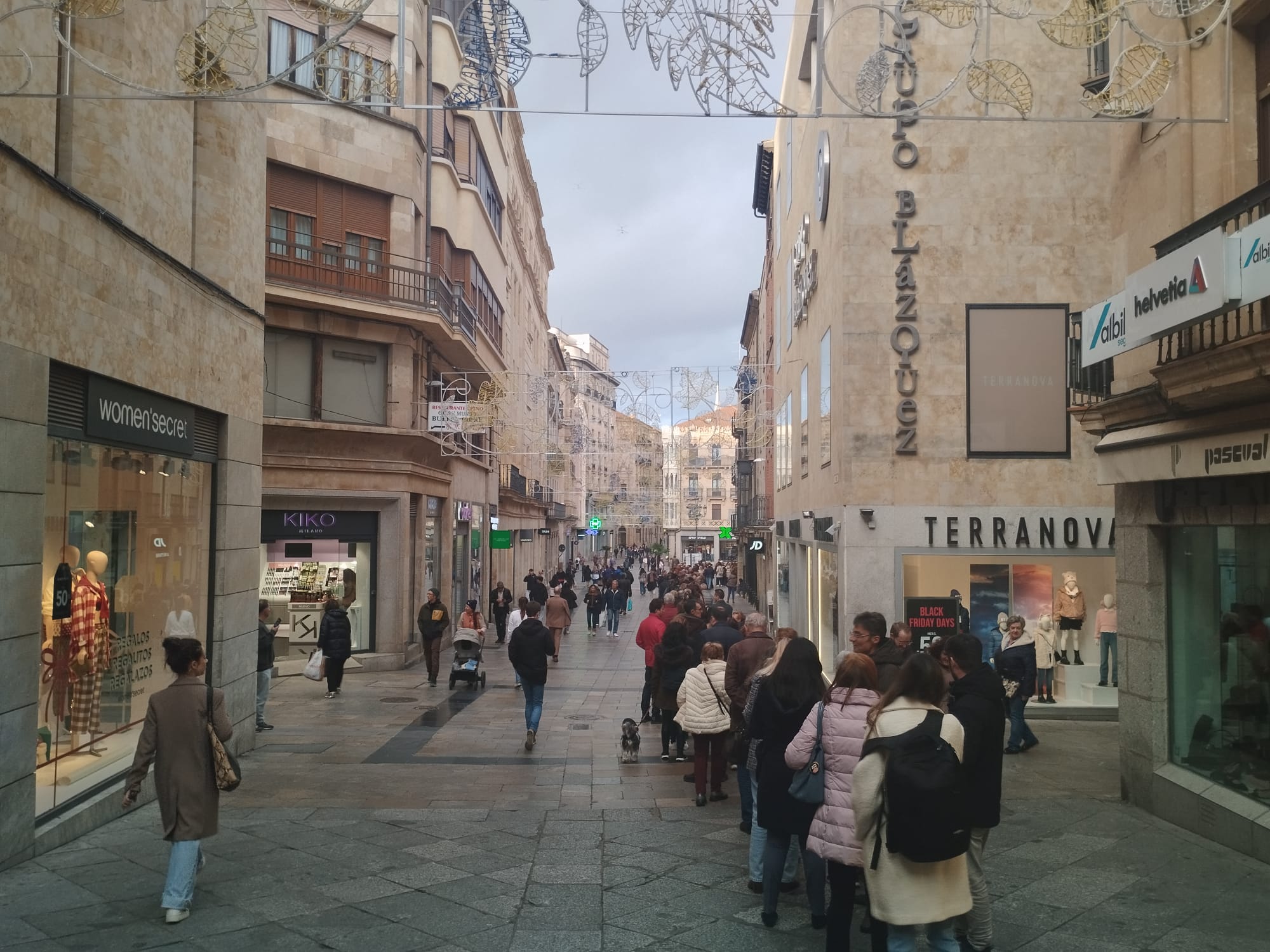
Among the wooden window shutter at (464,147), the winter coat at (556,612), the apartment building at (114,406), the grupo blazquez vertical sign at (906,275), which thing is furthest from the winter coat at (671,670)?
the wooden window shutter at (464,147)

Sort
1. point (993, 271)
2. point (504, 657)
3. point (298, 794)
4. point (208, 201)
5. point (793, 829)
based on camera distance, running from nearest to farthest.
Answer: point (793, 829) < point (298, 794) < point (208, 201) < point (993, 271) < point (504, 657)

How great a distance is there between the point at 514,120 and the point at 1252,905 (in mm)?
37000

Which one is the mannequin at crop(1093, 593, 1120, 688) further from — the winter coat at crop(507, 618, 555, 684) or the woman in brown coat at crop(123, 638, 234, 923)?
the woman in brown coat at crop(123, 638, 234, 923)

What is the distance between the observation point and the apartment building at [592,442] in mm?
61531

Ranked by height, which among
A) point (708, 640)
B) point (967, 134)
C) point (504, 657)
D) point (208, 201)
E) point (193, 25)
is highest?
point (967, 134)

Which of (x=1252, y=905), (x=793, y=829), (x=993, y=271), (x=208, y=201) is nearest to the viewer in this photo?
(x=793, y=829)

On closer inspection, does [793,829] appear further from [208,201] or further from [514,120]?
[514,120]

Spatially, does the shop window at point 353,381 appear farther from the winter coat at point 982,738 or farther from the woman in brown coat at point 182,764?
the winter coat at point 982,738

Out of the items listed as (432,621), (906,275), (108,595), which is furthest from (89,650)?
(906,275)

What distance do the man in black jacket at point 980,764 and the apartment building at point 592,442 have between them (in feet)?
147

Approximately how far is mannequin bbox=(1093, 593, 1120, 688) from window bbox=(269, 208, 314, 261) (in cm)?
1548

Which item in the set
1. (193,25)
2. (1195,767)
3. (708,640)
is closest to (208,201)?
(193,25)

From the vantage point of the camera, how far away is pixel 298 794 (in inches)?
385

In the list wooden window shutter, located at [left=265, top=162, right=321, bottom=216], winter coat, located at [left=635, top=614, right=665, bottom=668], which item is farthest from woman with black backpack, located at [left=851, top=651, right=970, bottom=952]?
wooden window shutter, located at [left=265, top=162, right=321, bottom=216]
